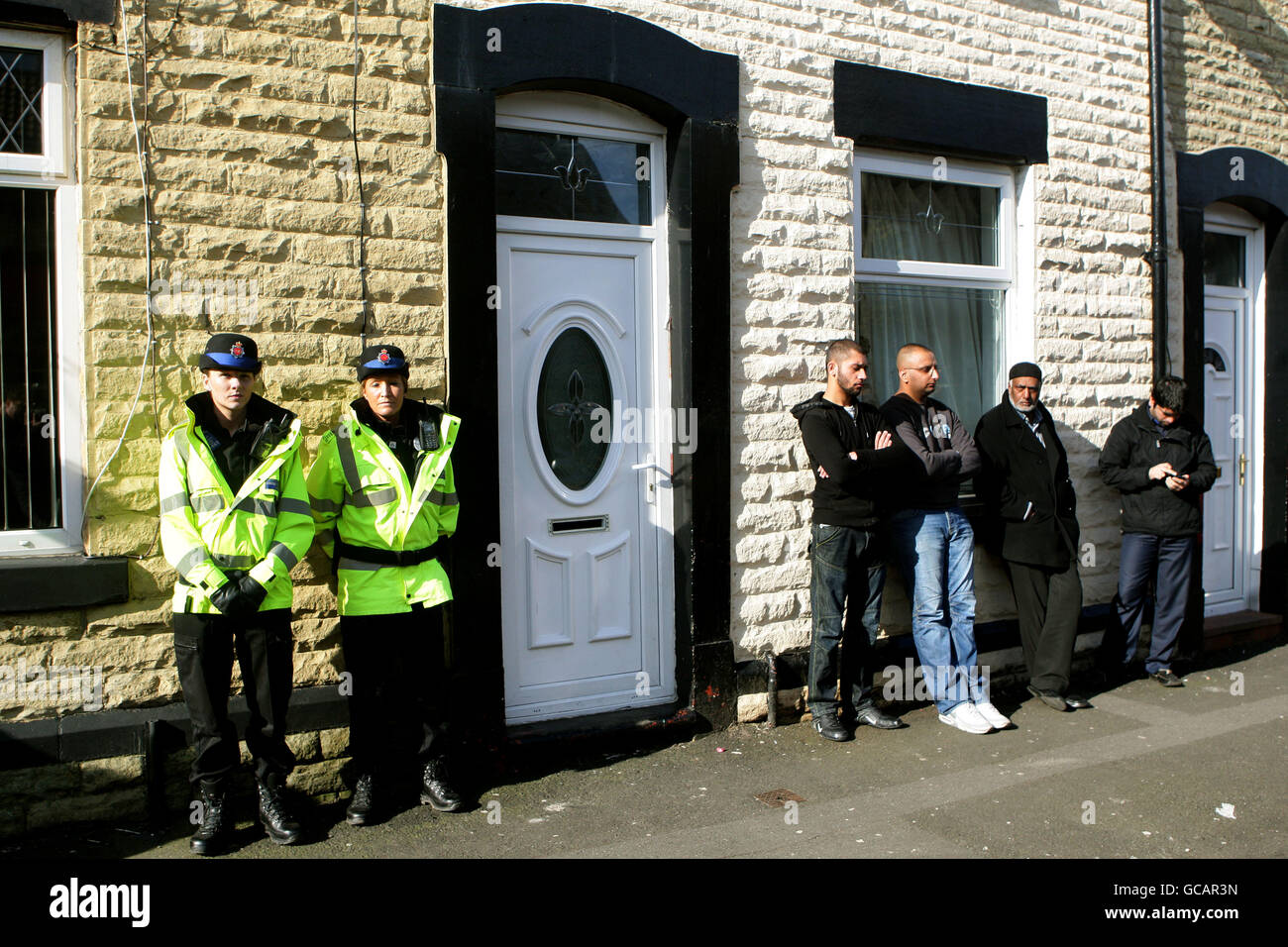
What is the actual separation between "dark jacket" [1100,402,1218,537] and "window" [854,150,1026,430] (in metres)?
0.90

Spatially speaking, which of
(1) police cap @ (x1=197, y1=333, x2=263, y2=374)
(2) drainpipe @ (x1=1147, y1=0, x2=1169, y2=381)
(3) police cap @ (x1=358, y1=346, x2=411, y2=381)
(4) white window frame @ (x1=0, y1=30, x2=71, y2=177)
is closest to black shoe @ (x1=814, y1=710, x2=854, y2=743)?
(3) police cap @ (x1=358, y1=346, x2=411, y2=381)

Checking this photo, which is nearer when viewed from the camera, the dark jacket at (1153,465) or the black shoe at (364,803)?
the black shoe at (364,803)

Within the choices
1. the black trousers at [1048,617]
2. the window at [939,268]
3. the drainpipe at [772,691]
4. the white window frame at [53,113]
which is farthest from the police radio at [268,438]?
the black trousers at [1048,617]

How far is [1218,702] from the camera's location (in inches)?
281

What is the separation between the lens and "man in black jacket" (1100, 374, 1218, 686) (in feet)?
24.6

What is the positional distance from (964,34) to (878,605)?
12.6ft

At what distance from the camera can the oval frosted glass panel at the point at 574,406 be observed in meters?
6.09

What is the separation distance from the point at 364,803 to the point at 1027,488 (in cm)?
438

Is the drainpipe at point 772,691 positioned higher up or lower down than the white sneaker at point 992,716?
higher up

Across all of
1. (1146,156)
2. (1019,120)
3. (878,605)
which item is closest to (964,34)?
(1019,120)

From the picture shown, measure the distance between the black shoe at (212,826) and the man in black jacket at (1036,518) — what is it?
15.8ft

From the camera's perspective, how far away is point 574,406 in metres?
6.16

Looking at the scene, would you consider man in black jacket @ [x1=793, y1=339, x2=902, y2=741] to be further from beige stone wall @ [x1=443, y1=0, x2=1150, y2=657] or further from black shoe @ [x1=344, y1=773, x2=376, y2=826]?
black shoe @ [x1=344, y1=773, x2=376, y2=826]

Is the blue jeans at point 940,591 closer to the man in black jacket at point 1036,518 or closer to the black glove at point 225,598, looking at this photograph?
the man in black jacket at point 1036,518
